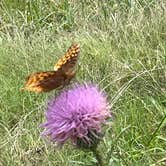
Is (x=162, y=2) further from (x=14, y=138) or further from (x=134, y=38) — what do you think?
(x=14, y=138)

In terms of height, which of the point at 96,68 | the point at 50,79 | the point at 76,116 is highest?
the point at 50,79

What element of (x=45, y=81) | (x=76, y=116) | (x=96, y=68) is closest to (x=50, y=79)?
(x=45, y=81)

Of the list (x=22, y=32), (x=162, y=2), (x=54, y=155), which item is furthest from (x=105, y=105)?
(x=22, y=32)

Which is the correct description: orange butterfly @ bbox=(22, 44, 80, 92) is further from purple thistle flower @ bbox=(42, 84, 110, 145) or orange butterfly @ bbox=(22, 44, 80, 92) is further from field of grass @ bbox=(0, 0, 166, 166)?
field of grass @ bbox=(0, 0, 166, 166)

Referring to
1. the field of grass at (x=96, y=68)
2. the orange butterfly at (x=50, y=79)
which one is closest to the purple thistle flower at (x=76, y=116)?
the orange butterfly at (x=50, y=79)

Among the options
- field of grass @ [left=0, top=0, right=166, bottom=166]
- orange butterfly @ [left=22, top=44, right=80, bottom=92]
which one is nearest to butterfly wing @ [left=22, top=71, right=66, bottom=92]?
orange butterfly @ [left=22, top=44, right=80, bottom=92]

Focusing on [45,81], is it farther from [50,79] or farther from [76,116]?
[76,116]

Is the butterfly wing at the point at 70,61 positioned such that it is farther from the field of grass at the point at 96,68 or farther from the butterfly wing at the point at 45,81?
the field of grass at the point at 96,68
